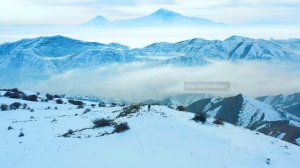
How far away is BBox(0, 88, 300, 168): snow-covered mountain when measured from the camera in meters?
35.3

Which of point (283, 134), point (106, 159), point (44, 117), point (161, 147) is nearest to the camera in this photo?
point (106, 159)

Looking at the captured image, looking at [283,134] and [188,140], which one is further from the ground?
[188,140]

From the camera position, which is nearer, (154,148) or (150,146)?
(154,148)

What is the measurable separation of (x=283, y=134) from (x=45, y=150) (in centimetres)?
14428

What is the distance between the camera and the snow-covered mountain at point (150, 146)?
116 feet

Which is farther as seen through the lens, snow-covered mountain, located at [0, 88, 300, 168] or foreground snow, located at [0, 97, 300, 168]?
snow-covered mountain, located at [0, 88, 300, 168]

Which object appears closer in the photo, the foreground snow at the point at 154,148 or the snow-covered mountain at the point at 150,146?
the foreground snow at the point at 154,148

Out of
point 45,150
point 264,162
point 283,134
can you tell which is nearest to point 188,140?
point 264,162

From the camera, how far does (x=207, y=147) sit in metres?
38.5

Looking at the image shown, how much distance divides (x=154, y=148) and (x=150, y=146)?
0.62 metres

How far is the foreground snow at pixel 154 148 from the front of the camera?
115 ft

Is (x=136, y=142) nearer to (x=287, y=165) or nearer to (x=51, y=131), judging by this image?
(x=287, y=165)

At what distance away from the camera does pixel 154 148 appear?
37969 mm

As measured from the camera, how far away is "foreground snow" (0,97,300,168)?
3512 cm
